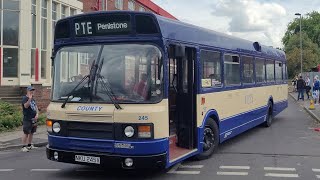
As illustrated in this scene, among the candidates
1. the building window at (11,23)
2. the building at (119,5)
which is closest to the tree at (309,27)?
the building at (119,5)

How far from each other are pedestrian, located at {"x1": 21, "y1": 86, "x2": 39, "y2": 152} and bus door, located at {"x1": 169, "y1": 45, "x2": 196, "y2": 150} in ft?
15.1

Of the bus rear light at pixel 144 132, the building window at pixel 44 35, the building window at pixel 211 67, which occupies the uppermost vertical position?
the building window at pixel 44 35

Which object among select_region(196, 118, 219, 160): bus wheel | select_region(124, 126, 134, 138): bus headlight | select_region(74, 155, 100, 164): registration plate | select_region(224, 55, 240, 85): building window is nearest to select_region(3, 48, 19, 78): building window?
select_region(224, 55, 240, 85): building window

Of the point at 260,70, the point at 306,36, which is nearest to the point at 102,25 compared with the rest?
the point at 260,70

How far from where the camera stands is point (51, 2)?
26.8 m

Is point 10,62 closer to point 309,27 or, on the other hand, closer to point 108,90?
point 108,90

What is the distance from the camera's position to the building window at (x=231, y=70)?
11555 millimetres

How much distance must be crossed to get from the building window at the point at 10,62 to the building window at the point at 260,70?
13760 mm

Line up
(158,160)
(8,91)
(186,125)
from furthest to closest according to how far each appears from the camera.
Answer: (8,91), (186,125), (158,160)

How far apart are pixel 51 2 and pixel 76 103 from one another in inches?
785

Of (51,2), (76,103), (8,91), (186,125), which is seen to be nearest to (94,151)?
(76,103)

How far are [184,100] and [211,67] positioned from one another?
57.5 inches

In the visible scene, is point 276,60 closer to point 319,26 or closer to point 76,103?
point 76,103

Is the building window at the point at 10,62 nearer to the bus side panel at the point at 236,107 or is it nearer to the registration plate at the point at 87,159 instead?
the bus side panel at the point at 236,107
